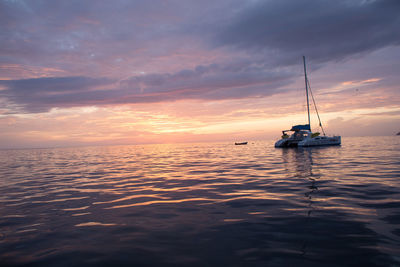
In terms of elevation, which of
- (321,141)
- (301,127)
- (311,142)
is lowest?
(311,142)

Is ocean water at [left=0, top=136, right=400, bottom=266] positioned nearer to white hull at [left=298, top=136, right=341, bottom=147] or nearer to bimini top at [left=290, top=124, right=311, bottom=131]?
white hull at [left=298, top=136, right=341, bottom=147]

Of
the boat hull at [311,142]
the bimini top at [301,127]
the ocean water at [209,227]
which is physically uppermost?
the bimini top at [301,127]

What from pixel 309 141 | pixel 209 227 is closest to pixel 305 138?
pixel 309 141

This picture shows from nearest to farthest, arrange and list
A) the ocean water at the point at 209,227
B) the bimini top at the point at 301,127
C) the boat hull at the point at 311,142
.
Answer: the ocean water at the point at 209,227 < the boat hull at the point at 311,142 < the bimini top at the point at 301,127

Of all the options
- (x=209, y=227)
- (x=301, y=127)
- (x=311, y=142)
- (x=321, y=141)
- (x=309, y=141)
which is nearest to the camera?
(x=209, y=227)

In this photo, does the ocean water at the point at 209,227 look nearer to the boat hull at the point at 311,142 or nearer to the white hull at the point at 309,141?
the boat hull at the point at 311,142

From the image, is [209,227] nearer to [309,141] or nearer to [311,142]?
[309,141]

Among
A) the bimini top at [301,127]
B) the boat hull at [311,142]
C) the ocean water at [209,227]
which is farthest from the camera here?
the bimini top at [301,127]

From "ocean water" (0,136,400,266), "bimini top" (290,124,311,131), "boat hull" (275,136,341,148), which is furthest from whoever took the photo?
"bimini top" (290,124,311,131)

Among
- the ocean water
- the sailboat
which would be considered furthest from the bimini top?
the ocean water

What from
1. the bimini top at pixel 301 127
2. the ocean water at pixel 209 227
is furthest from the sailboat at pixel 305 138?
the ocean water at pixel 209 227

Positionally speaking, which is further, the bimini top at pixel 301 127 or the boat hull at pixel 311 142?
the bimini top at pixel 301 127

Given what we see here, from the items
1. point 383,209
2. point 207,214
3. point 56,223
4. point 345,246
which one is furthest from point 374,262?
point 56,223

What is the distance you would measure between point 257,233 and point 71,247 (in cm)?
371
